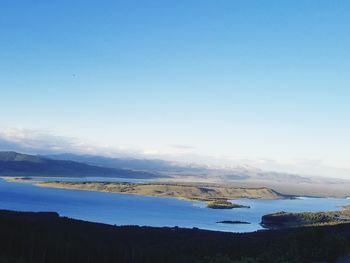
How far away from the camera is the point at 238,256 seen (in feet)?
210

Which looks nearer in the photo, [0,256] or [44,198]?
[0,256]

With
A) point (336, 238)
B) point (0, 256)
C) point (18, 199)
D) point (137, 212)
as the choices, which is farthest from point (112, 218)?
point (0, 256)

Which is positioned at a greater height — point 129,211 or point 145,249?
point 129,211

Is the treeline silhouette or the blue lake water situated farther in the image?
the blue lake water

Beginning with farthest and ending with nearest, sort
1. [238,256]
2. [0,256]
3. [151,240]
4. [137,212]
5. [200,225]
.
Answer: [137,212]
[200,225]
[151,240]
[238,256]
[0,256]

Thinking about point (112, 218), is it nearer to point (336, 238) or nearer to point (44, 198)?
point (44, 198)

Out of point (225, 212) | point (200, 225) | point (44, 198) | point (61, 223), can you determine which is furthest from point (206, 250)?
point (44, 198)

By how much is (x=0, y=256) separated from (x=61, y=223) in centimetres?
4172

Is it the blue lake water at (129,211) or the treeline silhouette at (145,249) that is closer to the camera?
the treeline silhouette at (145,249)

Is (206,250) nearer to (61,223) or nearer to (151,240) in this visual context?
(151,240)

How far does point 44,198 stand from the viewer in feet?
560

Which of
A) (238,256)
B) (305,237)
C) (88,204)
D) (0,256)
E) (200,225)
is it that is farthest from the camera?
(88,204)

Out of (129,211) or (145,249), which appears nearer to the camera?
(145,249)

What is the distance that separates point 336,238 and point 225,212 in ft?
329
